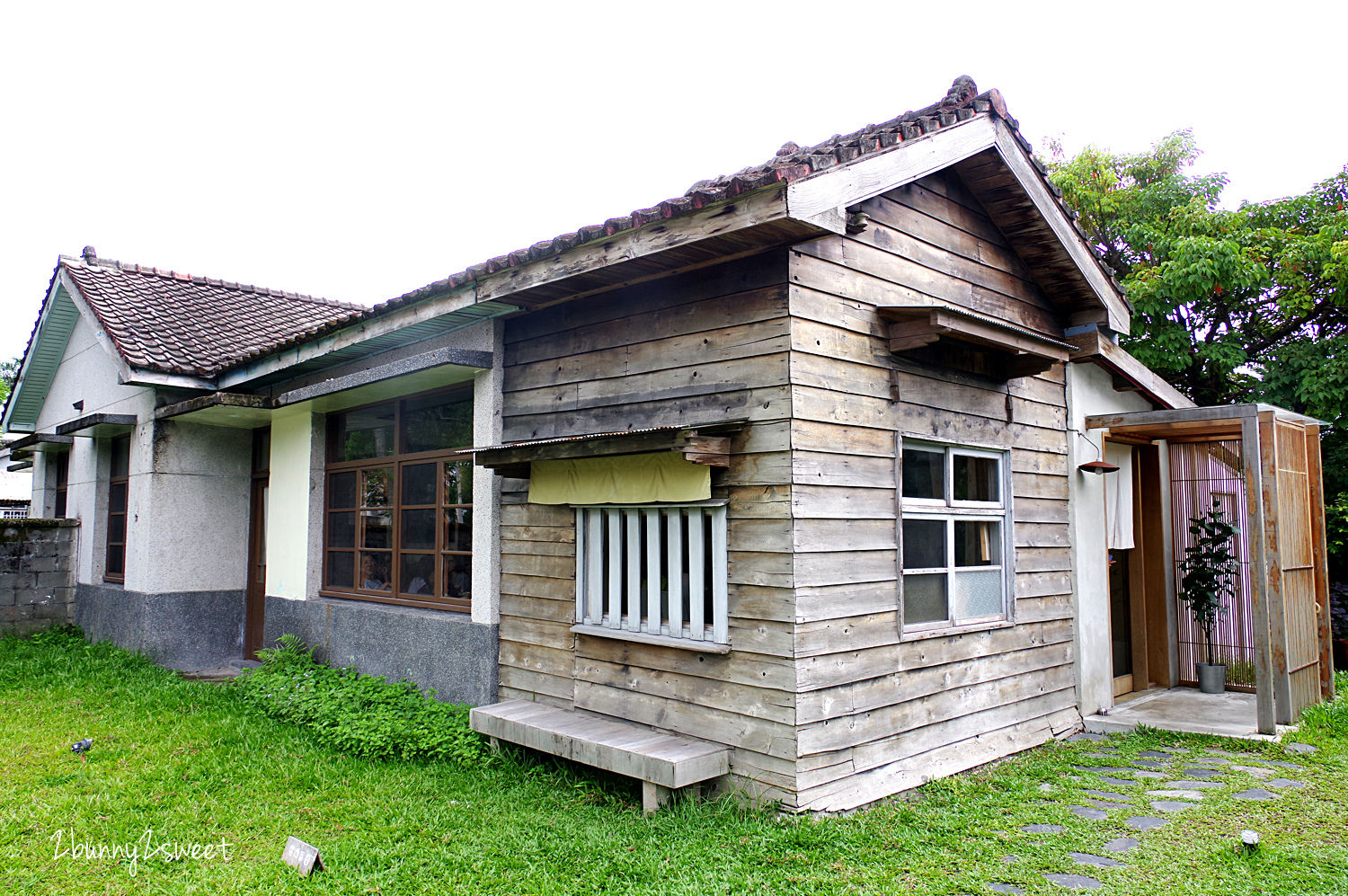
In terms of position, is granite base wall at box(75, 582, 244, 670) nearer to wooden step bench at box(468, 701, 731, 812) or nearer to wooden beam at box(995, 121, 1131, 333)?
wooden step bench at box(468, 701, 731, 812)

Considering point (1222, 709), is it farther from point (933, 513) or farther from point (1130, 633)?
point (933, 513)

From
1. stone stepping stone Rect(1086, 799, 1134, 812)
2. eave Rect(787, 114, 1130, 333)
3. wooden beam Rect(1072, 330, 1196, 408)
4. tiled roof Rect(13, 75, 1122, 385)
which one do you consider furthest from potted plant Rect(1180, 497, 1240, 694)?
stone stepping stone Rect(1086, 799, 1134, 812)

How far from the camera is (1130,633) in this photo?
8.91m

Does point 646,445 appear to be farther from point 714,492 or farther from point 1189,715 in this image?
point 1189,715

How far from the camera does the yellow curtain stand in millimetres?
5379

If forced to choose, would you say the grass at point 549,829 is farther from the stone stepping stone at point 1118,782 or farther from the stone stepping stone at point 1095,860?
the stone stepping stone at point 1118,782

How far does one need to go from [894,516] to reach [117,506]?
1073cm

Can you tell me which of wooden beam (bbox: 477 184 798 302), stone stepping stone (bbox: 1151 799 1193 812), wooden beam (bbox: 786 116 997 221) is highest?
wooden beam (bbox: 786 116 997 221)

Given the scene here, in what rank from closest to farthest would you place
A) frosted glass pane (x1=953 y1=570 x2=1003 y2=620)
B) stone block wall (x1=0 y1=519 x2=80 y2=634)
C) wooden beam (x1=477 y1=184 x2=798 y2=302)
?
1. wooden beam (x1=477 y1=184 x2=798 y2=302)
2. frosted glass pane (x1=953 y1=570 x2=1003 y2=620)
3. stone block wall (x1=0 y1=519 x2=80 y2=634)

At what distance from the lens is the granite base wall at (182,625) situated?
9.95 metres

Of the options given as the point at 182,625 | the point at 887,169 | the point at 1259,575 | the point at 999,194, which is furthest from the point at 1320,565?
the point at 182,625

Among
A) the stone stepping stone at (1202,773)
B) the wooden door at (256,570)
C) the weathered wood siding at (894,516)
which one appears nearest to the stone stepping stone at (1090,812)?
the weathered wood siding at (894,516)

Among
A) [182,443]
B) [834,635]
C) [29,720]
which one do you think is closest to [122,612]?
[182,443]

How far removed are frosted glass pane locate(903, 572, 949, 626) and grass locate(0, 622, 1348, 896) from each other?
1.06m
